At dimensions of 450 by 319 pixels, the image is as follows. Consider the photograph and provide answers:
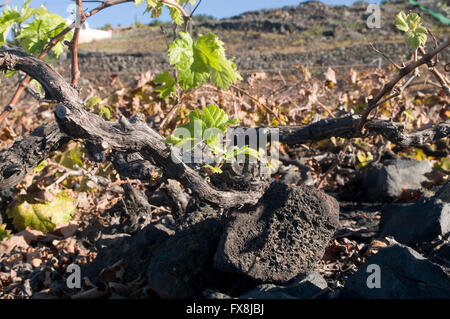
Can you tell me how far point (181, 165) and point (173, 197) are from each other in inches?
27.0

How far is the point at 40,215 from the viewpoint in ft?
10.4

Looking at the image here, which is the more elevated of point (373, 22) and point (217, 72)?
point (373, 22)

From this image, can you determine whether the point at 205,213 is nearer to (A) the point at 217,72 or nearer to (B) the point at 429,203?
(A) the point at 217,72

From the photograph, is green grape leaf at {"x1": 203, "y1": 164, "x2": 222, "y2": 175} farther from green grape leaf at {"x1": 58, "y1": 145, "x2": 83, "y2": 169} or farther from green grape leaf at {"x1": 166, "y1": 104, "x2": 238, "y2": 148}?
green grape leaf at {"x1": 58, "y1": 145, "x2": 83, "y2": 169}

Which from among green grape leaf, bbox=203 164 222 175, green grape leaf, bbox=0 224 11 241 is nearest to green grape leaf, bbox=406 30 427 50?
green grape leaf, bbox=203 164 222 175

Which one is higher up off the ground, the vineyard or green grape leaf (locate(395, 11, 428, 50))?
green grape leaf (locate(395, 11, 428, 50))

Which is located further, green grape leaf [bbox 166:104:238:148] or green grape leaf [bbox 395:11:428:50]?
green grape leaf [bbox 395:11:428:50]

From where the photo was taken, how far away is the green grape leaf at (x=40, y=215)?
3.17 m

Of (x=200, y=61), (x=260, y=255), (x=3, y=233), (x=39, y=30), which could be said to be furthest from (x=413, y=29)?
(x=3, y=233)

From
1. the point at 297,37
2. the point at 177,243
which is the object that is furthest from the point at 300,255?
the point at 297,37

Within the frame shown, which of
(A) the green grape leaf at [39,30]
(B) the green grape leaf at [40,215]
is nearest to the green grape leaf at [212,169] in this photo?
(A) the green grape leaf at [39,30]

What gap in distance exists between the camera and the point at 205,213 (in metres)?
2.27

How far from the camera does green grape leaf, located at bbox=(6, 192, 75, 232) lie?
3168 millimetres

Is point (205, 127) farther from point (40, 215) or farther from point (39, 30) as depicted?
point (40, 215)
